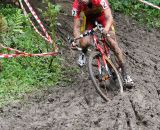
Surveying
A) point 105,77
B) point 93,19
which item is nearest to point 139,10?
point 93,19

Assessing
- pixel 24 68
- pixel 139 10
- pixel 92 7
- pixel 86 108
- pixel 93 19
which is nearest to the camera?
pixel 86 108

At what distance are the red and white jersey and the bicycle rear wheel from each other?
74cm

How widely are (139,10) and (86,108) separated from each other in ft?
24.4

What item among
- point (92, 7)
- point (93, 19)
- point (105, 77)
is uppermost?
Result: point (92, 7)

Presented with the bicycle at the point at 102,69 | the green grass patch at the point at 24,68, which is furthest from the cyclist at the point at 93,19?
the green grass patch at the point at 24,68

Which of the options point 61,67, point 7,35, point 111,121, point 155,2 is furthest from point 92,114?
point 155,2

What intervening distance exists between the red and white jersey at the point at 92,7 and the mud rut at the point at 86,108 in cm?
141

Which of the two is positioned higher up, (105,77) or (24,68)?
(105,77)

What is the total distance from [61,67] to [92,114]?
8.78 feet

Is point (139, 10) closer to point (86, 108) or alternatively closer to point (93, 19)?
point (93, 19)

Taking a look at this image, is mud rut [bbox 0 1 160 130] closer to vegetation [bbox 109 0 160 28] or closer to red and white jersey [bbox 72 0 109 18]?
red and white jersey [bbox 72 0 109 18]

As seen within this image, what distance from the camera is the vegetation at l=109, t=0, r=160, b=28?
13578 millimetres

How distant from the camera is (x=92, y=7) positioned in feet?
26.2

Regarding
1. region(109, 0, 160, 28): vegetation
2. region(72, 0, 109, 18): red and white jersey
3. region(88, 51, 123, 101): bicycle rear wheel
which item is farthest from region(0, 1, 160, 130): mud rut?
region(109, 0, 160, 28): vegetation
